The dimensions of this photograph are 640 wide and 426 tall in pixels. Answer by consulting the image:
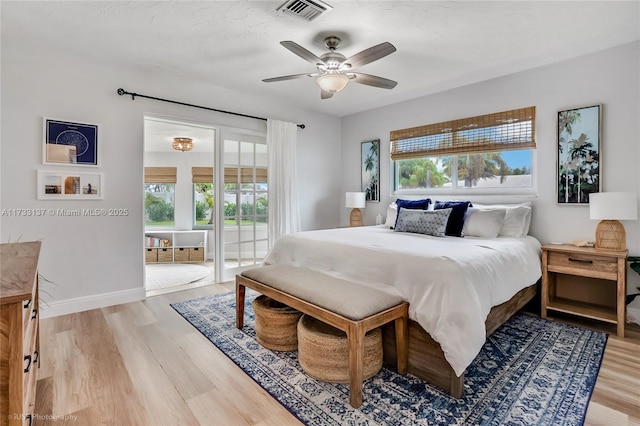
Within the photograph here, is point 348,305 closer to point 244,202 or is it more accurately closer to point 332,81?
point 332,81

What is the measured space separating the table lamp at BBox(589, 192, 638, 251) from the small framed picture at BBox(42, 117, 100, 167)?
14.6 ft

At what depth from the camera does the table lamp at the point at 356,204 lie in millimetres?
4654

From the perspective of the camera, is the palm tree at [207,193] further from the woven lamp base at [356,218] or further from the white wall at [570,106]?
the white wall at [570,106]

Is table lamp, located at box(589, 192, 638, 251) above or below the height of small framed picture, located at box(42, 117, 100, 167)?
below

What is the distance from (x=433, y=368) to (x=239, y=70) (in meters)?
3.23

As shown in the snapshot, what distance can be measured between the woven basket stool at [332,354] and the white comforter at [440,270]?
0.32m

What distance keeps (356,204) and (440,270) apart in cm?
284

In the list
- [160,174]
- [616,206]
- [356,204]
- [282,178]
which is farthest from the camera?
[160,174]

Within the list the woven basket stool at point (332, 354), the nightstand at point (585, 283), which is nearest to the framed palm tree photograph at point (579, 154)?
the nightstand at point (585, 283)

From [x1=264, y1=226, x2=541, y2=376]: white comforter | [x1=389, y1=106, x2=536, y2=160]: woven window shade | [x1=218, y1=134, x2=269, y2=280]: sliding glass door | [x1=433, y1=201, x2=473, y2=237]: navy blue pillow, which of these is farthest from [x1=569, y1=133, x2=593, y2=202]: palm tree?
[x1=218, y1=134, x2=269, y2=280]: sliding glass door

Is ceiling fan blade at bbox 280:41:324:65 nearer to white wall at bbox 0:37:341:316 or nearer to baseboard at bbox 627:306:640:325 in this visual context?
white wall at bbox 0:37:341:316

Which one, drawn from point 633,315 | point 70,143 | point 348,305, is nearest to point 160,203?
point 70,143

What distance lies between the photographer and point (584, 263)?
104 inches

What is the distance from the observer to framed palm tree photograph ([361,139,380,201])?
4773mm
